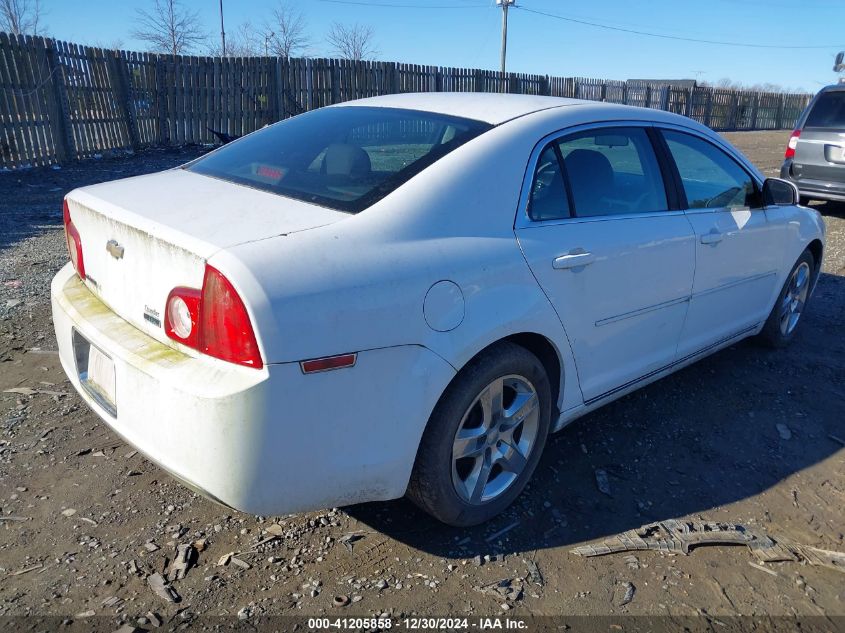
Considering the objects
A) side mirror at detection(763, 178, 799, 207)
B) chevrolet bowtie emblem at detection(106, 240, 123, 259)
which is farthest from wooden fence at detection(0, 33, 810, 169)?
side mirror at detection(763, 178, 799, 207)

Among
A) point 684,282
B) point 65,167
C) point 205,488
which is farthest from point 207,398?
point 65,167

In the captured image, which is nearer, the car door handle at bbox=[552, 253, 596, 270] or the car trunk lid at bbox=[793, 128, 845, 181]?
the car door handle at bbox=[552, 253, 596, 270]

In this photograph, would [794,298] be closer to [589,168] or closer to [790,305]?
[790,305]

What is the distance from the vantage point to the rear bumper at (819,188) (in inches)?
346

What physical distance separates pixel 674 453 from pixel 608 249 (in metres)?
1.17

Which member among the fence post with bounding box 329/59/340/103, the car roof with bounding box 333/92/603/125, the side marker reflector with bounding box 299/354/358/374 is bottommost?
the side marker reflector with bounding box 299/354/358/374

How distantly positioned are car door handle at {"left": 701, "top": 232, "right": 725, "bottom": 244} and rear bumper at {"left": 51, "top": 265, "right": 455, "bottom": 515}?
1.90 metres

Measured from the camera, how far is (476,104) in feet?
10.1

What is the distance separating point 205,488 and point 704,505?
2.13 m

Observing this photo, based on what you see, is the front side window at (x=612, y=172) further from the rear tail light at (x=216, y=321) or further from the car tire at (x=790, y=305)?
the car tire at (x=790, y=305)

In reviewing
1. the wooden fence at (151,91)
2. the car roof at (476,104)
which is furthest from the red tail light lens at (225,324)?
the wooden fence at (151,91)

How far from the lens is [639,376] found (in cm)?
335

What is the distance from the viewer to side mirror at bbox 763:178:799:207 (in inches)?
160

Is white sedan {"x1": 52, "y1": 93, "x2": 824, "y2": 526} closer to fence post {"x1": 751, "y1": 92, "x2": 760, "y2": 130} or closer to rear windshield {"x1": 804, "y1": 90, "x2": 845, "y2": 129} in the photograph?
→ rear windshield {"x1": 804, "y1": 90, "x2": 845, "y2": 129}
